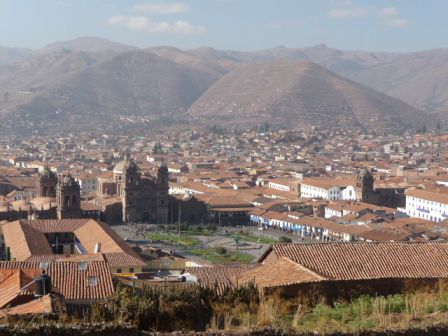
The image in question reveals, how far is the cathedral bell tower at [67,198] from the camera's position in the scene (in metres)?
44.4

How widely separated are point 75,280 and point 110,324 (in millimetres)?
9370

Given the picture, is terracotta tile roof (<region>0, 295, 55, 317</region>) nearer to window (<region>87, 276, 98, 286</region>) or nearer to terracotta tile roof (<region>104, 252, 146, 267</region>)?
window (<region>87, 276, 98, 286</region>)

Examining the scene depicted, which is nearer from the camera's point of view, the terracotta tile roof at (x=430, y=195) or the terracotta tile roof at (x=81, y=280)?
the terracotta tile roof at (x=81, y=280)

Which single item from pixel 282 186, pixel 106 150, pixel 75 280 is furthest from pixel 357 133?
pixel 75 280

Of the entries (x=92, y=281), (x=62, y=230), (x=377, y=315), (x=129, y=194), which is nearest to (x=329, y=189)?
(x=129, y=194)

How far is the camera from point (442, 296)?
10.2 meters

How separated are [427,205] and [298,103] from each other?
113m

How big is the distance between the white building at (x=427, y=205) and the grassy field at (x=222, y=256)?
17462 mm

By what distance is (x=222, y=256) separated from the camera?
36.1m

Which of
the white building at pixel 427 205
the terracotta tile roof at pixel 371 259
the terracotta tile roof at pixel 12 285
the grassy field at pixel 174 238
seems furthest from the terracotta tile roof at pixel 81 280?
the white building at pixel 427 205

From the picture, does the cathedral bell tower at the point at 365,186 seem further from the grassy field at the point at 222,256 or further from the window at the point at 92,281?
the window at the point at 92,281

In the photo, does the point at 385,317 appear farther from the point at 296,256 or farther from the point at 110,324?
the point at 296,256

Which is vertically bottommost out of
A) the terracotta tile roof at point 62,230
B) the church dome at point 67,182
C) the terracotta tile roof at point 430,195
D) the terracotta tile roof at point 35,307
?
the terracotta tile roof at point 430,195

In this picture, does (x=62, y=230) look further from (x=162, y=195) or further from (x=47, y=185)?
(x=162, y=195)
